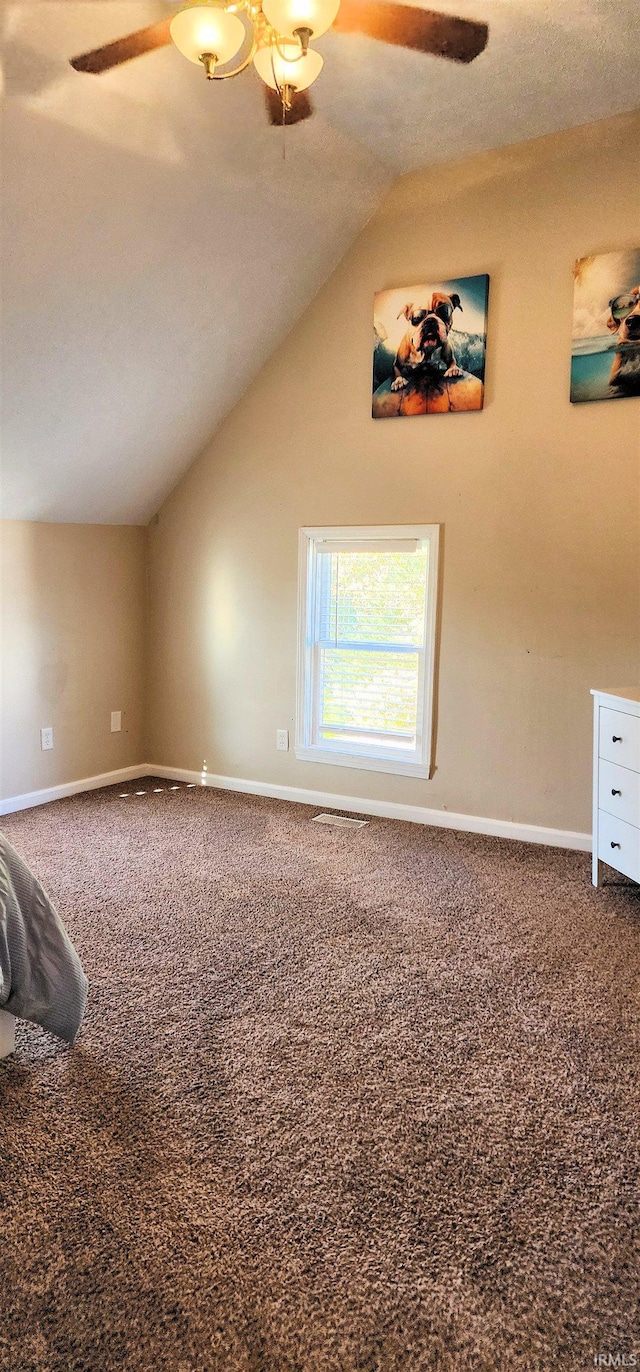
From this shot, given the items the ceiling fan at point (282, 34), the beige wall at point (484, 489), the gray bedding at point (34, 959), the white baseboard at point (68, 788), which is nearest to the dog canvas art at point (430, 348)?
the beige wall at point (484, 489)

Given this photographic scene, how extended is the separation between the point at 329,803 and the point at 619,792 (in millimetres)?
1737

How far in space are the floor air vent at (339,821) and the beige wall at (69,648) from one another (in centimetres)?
145

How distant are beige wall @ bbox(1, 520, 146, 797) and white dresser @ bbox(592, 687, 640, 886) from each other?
2.79 m

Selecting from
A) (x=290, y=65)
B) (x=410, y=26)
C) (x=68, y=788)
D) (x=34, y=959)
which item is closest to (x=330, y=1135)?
(x=34, y=959)

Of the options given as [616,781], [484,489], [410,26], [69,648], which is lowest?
[616,781]

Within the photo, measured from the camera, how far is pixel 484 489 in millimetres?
3955

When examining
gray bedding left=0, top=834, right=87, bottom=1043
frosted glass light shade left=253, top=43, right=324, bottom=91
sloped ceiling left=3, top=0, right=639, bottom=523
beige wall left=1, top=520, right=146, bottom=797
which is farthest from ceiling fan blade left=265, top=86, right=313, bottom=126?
gray bedding left=0, top=834, right=87, bottom=1043

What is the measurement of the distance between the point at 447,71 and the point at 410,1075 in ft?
10.9

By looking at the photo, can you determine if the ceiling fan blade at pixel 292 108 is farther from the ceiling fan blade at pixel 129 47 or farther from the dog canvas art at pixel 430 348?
the dog canvas art at pixel 430 348

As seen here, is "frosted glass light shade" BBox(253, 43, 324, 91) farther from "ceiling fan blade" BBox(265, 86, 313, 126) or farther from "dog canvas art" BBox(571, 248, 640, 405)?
"dog canvas art" BBox(571, 248, 640, 405)

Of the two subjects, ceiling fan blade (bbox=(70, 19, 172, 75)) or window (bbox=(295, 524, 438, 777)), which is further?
window (bbox=(295, 524, 438, 777))

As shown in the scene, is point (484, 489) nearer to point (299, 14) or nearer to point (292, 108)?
point (292, 108)

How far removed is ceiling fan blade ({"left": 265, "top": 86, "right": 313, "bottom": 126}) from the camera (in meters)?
2.86

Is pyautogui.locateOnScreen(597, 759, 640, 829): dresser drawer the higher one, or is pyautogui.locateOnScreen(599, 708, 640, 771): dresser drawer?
pyautogui.locateOnScreen(599, 708, 640, 771): dresser drawer
